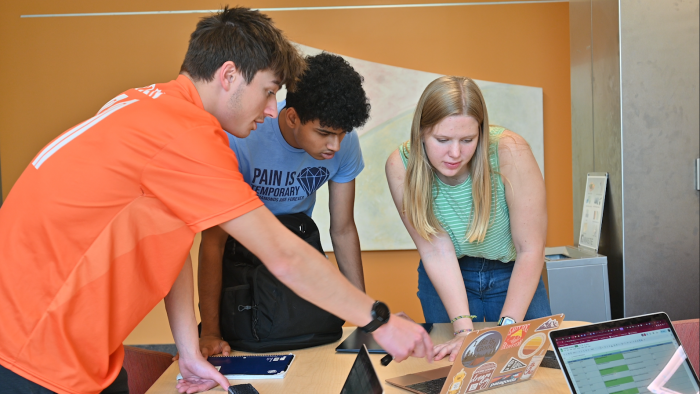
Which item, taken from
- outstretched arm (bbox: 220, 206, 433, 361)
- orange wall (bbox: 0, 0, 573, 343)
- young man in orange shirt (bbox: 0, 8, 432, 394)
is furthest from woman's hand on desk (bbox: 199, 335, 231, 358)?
orange wall (bbox: 0, 0, 573, 343)

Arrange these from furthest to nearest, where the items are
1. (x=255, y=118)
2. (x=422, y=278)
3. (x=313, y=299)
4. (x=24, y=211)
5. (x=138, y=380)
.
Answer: (x=422, y=278)
(x=138, y=380)
(x=255, y=118)
(x=313, y=299)
(x=24, y=211)

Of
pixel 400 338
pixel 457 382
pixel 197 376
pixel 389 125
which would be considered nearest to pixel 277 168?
pixel 197 376

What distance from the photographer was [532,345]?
126cm

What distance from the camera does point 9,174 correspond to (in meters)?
3.97

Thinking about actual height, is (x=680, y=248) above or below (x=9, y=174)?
below

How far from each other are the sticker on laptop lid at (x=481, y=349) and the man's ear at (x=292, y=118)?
978 millimetres

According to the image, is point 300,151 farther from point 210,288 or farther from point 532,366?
point 532,366

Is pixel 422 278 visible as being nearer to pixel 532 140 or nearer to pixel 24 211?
pixel 24 211

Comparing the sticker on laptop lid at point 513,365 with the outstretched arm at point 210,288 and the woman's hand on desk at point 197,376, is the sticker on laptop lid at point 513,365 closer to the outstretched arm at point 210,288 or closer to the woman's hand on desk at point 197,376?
the woman's hand on desk at point 197,376

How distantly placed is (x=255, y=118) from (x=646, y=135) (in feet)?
6.38

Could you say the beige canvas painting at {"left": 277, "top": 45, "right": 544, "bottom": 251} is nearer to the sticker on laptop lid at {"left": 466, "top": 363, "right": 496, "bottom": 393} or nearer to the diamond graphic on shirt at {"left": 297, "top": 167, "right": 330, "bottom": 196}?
the diamond graphic on shirt at {"left": 297, "top": 167, "right": 330, "bottom": 196}

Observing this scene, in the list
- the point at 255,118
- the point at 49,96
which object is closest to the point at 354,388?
the point at 255,118

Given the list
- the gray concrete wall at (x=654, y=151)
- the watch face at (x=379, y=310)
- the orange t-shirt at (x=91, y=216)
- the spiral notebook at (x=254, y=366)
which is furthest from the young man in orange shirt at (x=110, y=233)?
the gray concrete wall at (x=654, y=151)

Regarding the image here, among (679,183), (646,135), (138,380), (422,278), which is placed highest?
(646,135)
